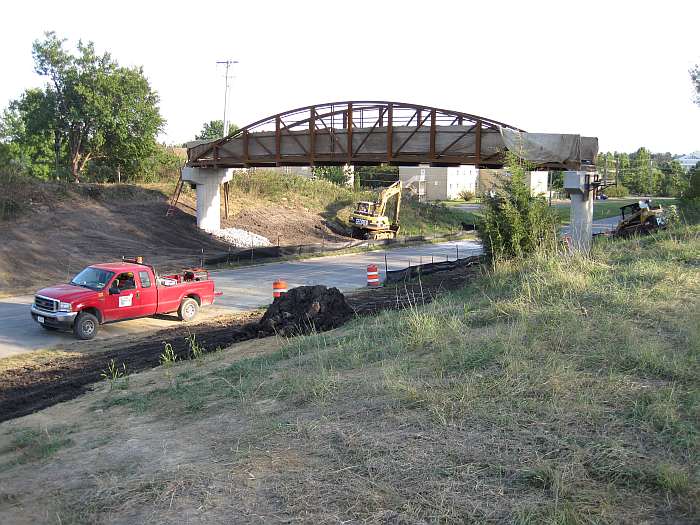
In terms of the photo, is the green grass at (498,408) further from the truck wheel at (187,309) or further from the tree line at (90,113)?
the tree line at (90,113)

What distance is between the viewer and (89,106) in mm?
40688

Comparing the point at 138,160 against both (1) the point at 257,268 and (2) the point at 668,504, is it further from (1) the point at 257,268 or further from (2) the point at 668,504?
(2) the point at 668,504

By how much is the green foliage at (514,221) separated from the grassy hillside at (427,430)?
6.52 metres

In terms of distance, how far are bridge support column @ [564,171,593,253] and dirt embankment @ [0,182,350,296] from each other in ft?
57.8

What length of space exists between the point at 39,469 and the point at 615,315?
675 cm

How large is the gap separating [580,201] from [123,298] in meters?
18.5

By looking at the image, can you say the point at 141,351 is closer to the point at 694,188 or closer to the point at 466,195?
the point at 694,188

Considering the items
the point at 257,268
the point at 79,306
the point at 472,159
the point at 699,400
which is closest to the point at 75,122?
the point at 257,268

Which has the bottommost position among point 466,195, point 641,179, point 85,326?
point 85,326

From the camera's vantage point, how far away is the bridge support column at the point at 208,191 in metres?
40.1

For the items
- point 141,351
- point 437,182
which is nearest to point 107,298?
point 141,351

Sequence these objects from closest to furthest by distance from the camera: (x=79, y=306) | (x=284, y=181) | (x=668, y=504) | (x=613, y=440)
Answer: (x=668, y=504) → (x=613, y=440) → (x=79, y=306) → (x=284, y=181)

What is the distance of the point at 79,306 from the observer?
1645cm

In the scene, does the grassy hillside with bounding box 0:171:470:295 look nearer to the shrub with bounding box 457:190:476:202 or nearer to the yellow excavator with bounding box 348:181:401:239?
the yellow excavator with bounding box 348:181:401:239
